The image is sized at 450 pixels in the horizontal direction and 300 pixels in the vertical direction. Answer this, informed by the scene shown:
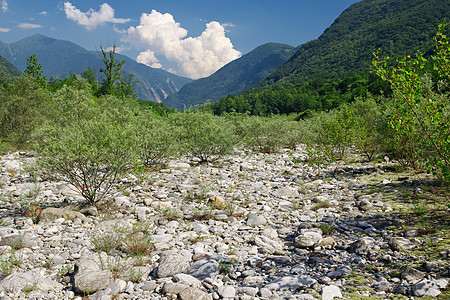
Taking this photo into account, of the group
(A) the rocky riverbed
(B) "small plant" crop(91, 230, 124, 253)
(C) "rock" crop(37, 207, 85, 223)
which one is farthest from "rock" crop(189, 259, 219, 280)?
(C) "rock" crop(37, 207, 85, 223)

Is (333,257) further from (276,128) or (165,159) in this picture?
(276,128)

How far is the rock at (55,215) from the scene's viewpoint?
641 cm

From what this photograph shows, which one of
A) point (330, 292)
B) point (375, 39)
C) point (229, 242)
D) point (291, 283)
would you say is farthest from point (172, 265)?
point (375, 39)

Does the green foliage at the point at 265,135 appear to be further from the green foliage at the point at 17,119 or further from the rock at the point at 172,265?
the rock at the point at 172,265

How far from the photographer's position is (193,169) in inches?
499

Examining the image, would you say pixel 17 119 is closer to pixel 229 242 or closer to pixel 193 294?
pixel 229 242

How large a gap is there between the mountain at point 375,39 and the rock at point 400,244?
117749mm

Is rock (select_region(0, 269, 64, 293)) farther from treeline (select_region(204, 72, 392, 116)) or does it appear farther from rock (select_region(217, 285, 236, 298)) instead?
treeline (select_region(204, 72, 392, 116))

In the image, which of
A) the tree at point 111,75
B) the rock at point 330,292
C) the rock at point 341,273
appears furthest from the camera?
the tree at point 111,75

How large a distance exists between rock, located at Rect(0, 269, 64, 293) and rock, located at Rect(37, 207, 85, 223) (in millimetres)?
2443

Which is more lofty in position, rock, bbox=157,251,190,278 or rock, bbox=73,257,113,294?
rock, bbox=73,257,113,294

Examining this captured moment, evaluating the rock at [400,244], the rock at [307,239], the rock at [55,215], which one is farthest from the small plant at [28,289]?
the rock at [400,244]

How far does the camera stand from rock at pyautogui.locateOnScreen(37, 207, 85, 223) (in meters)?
6.41

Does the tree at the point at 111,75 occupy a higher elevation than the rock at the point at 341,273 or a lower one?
higher
